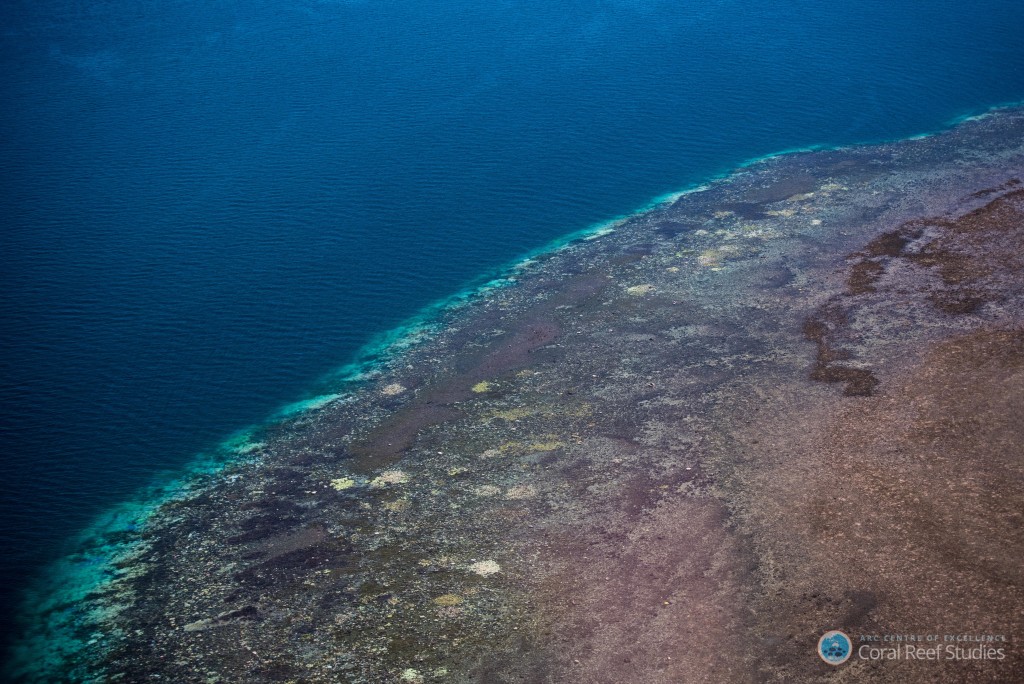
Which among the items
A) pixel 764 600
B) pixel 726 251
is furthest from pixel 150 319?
pixel 764 600

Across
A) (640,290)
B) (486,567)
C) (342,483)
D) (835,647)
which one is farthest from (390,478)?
(640,290)

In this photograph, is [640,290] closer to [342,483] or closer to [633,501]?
[633,501]

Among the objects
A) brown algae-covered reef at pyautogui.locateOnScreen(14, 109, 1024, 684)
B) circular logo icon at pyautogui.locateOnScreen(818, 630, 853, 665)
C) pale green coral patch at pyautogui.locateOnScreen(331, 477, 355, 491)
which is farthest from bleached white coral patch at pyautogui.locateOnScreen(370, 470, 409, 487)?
circular logo icon at pyautogui.locateOnScreen(818, 630, 853, 665)

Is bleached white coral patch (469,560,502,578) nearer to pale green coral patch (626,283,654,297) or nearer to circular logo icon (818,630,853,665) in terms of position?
circular logo icon (818,630,853,665)

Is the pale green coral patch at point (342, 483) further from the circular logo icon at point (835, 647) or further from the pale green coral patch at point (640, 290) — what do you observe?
the pale green coral patch at point (640, 290)

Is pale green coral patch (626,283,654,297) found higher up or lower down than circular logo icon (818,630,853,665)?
higher up
